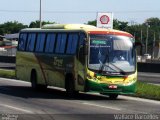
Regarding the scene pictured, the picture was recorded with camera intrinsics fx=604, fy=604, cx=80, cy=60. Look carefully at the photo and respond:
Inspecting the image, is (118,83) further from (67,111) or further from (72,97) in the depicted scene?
(67,111)

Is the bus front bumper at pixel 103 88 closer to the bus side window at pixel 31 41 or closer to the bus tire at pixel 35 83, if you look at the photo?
the bus tire at pixel 35 83

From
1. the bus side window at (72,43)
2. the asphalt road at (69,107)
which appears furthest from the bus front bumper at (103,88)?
the bus side window at (72,43)

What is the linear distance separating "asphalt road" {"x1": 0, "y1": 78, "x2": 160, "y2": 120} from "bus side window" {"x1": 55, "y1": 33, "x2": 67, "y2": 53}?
6.25 feet

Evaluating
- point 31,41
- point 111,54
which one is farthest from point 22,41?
point 111,54

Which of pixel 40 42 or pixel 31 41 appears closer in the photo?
pixel 40 42

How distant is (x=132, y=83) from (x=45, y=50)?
5.34 meters

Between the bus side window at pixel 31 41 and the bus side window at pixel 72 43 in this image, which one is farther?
the bus side window at pixel 31 41

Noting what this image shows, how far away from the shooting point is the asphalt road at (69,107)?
54.5ft

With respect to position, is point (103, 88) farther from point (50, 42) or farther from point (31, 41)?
point (31, 41)

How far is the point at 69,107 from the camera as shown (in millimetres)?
19594

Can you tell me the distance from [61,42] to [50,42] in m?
1.23

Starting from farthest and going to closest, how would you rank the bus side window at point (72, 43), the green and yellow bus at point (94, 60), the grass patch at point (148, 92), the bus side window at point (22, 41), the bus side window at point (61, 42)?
1. the bus side window at point (22, 41)
2. the bus side window at point (61, 42)
3. the bus side window at point (72, 43)
4. the grass patch at point (148, 92)
5. the green and yellow bus at point (94, 60)

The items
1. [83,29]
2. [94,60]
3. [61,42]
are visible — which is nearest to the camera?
[94,60]

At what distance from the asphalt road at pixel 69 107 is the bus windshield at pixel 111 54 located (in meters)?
1.27
